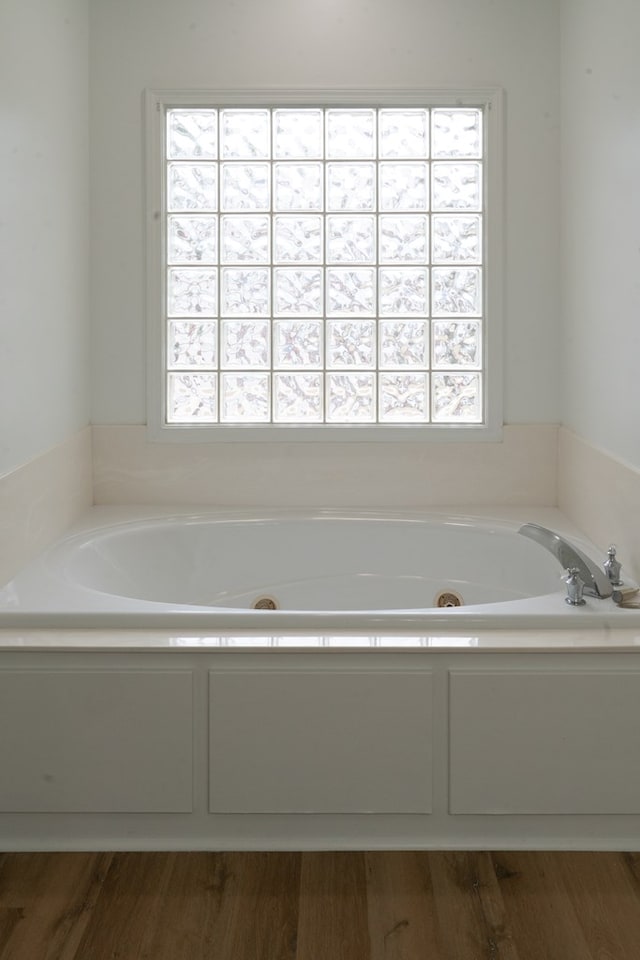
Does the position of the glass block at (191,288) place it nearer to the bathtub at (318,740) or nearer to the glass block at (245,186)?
the glass block at (245,186)

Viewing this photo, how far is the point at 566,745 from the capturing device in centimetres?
216

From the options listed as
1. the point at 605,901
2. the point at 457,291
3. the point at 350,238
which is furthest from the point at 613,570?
the point at 350,238

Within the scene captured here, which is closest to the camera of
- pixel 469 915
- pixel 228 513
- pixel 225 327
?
pixel 469 915

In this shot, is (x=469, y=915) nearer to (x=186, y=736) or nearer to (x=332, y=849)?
(x=332, y=849)

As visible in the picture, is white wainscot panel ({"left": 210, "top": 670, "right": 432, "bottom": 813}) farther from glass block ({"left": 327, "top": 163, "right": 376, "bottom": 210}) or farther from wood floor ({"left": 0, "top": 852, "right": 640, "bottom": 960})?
glass block ({"left": 327, "top": 163, "right": 376, "bottom": 210})

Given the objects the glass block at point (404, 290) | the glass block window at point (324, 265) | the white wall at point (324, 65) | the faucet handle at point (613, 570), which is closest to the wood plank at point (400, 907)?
the faucet handle at point (613, 570)

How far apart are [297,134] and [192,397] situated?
100cm

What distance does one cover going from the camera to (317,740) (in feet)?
7.10

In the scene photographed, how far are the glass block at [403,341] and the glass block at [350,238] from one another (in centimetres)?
25

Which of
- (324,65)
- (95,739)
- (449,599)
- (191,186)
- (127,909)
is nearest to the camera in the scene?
(127,909)

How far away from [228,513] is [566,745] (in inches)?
61.0

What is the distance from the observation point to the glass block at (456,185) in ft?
11.6

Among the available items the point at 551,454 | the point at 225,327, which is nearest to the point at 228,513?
the point at 225,327

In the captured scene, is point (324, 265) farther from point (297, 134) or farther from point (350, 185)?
point (297, 134)
